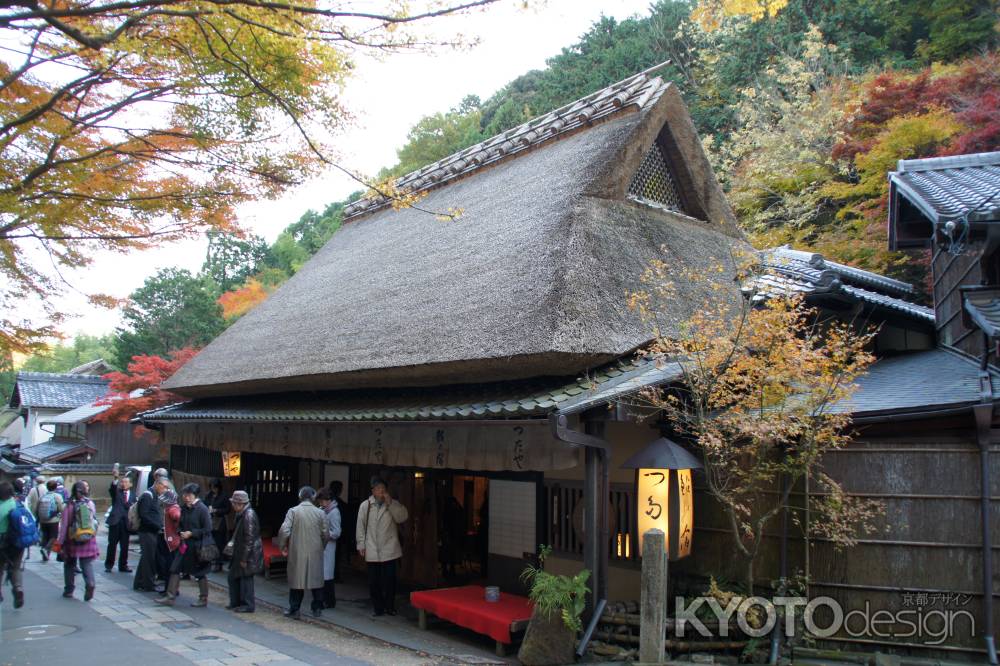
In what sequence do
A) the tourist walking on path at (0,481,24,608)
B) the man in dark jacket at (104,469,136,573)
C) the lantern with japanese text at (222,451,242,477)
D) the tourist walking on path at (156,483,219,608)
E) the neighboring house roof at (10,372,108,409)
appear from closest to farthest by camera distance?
the tourist walking on path at (0,481,24,608) → the tourist walking on path at (156,483,219,608) → the man in dark jacket at (104,469,136,573) → the lantern with japanese text at (222,451,242,477) → the neighboring house roof at (10,372,108,409)

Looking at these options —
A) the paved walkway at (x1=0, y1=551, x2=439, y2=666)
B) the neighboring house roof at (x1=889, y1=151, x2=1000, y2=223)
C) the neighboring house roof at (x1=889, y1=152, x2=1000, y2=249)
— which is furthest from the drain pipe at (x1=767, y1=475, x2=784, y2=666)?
the paved walkway at (x1=0, y1=551, x2=439, y2=666)

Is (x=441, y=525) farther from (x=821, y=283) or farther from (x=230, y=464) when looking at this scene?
(x=821, y=283)

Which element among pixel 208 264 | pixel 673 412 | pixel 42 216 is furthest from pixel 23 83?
pixel 208 264

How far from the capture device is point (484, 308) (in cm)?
872

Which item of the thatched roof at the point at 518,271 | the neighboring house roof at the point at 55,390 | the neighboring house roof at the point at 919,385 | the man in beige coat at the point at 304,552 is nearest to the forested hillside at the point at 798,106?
the thatched roof at the point at 518,271

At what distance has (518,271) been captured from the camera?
8.91m

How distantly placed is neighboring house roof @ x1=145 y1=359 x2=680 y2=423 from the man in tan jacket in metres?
1.25

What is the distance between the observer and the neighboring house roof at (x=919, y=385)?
7.04m

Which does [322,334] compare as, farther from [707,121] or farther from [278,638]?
[707,121]

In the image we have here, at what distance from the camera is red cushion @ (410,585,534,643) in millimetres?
7847

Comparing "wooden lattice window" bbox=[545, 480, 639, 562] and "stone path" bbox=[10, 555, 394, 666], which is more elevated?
"wooden lattice window" bbox=[545, 480, 639, 562]

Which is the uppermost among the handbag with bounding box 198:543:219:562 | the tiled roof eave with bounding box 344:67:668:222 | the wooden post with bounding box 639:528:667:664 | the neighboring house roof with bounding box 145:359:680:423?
the tiled roof eave with bounding box 344:67:668:222

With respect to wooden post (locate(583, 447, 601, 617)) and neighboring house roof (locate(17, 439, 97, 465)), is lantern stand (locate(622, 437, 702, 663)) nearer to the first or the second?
wooden post (locate(583, 447, 601, 617))

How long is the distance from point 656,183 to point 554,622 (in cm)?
719
